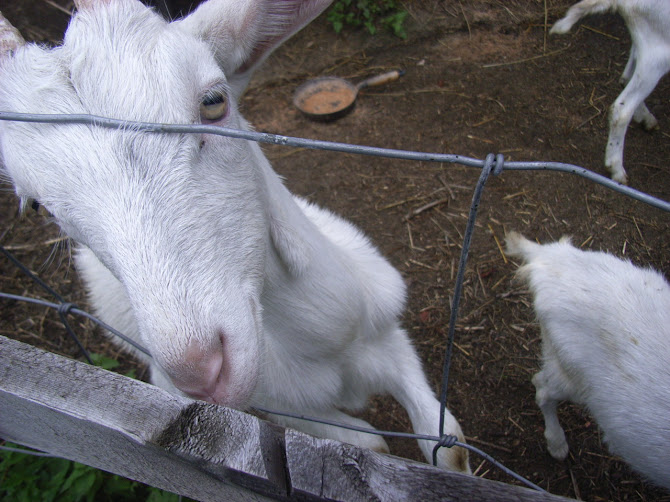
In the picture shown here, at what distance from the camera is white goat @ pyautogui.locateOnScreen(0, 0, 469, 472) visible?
0.98 meters

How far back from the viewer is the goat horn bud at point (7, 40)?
1311mm

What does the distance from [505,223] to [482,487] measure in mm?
3012

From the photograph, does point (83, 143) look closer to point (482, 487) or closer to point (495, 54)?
point (482, 487)

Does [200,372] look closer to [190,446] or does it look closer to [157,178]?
[190,446]

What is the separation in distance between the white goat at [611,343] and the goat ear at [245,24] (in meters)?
1.56

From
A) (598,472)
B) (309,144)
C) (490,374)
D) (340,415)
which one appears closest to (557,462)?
(598,472)

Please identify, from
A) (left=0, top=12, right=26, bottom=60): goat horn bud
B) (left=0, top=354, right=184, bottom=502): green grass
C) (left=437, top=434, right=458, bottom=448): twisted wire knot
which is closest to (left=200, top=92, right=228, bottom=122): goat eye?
(left=0, top=12, right=26, bottom=60): goat horn bud

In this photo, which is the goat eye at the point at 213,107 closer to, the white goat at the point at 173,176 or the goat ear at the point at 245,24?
the white goat at the point at 173,176

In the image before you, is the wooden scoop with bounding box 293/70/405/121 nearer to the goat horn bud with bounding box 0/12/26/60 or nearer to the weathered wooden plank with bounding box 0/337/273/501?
the goat horn bud with bounding box 0/12/26/60

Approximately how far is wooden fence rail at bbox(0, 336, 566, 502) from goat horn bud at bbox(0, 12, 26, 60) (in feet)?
2.77

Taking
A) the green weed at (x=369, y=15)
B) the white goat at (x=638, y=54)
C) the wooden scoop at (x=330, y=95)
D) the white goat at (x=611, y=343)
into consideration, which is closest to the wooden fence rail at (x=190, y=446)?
the white goat at (x=611, y=343)

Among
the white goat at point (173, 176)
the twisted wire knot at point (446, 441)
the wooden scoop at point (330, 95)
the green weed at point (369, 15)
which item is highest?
the white goat at point (173, 176)

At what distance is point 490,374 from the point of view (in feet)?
9.46

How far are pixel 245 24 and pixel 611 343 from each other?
5.99 ft
